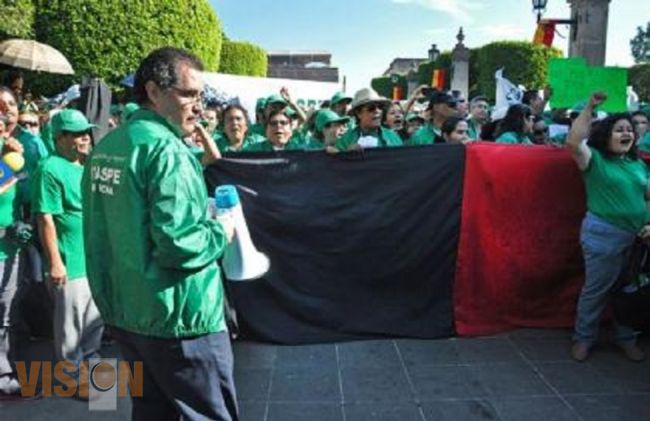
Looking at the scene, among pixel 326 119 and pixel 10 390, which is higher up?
pixel 326 119

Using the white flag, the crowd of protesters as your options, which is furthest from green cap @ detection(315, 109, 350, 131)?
the white flag

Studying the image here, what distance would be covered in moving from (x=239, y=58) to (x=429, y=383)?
21.6 metres

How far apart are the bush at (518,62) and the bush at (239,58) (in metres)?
10.2

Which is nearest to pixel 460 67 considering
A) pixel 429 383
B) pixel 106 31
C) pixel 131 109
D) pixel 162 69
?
Answer: pixel 106 31

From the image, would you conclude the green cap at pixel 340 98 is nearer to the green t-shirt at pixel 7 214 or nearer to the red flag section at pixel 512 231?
the red flag section at pixel 512 231

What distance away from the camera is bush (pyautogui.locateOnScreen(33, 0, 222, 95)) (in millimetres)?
11320

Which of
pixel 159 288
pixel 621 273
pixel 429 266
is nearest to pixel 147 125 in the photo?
pixel 159 288

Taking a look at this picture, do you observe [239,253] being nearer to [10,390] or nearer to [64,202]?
[64,202]

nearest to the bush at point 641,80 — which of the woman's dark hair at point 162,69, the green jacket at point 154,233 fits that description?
the woman's dark hair at point 162,69

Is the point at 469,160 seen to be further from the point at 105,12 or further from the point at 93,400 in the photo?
the point at 105,12

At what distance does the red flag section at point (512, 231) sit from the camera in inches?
195

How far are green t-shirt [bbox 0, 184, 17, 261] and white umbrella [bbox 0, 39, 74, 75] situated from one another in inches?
253

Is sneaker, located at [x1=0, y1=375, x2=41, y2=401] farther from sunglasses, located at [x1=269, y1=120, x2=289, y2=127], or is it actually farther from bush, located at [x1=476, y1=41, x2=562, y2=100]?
bush, located at [x1=476, y1=41, x2=562, y2=100]

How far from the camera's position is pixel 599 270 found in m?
4.47
